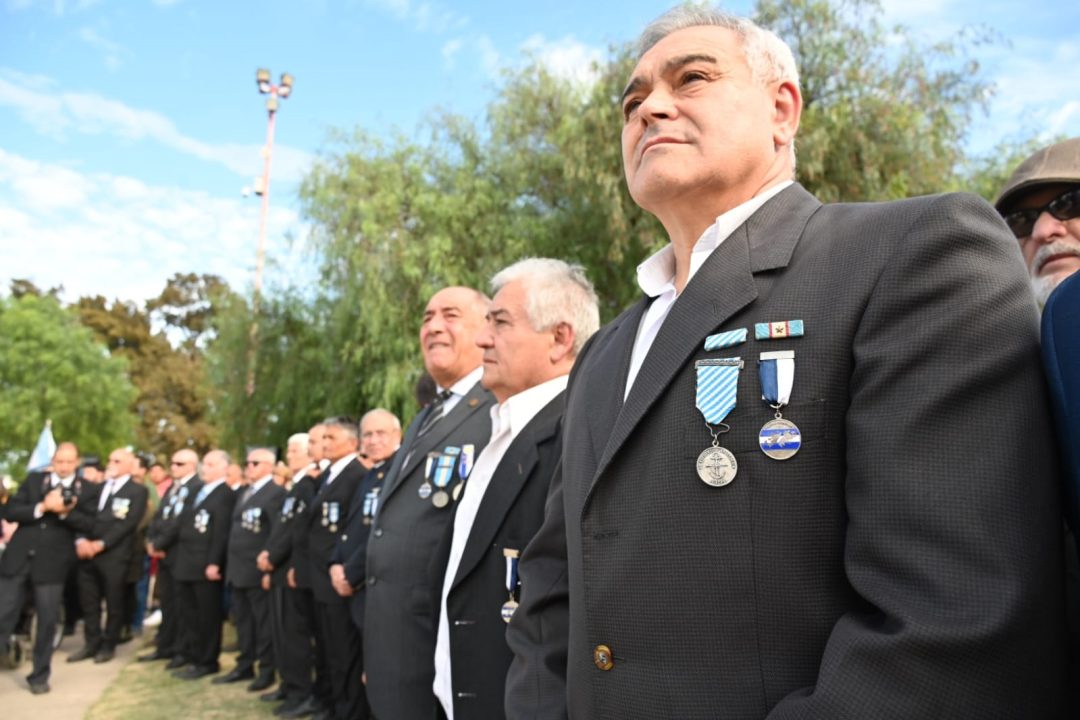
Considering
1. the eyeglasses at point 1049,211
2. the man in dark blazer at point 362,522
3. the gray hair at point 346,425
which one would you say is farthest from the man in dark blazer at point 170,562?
the eyeglasses at point 1049,211

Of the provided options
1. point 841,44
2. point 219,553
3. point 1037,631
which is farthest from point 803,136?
point 1037,631

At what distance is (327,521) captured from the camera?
690 cm

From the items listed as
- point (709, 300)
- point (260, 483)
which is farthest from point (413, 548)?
point (260, 483)

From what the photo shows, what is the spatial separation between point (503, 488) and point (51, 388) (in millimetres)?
31615

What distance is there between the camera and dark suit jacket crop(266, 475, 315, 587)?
7.68 meters

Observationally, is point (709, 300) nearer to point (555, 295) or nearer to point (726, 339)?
point (726, 339)

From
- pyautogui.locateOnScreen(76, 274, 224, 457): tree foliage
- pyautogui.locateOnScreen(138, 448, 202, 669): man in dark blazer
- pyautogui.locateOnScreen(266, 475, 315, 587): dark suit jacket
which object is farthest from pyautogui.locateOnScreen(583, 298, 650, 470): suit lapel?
pyautogui.locateOnScreen(76, 274, 224, 457): tree foliage

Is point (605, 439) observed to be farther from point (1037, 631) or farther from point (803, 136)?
point (803, 136)

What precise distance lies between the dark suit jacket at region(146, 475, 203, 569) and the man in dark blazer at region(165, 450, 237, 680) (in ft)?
0.46

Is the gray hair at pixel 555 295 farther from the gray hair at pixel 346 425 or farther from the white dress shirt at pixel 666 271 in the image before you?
the gray hair at pixel 346 425

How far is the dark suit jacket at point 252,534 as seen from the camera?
8727 millimetres

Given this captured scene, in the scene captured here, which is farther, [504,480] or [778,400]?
[504,480]

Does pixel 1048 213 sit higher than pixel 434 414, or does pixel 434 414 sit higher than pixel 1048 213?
pixel 1048 213

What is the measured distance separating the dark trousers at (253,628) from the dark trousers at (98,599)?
5.74 ft
